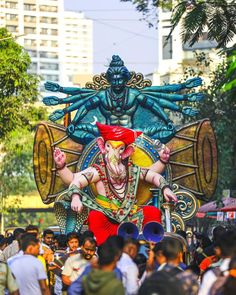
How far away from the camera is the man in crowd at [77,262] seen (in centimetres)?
1627

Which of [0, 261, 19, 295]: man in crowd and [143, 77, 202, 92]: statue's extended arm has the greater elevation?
[143, 77, 202, 92]: statue's extended arm

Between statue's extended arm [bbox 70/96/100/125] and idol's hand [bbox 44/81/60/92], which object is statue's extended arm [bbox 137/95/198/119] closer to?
statue's extended arm [bbox 70/96/100/125]

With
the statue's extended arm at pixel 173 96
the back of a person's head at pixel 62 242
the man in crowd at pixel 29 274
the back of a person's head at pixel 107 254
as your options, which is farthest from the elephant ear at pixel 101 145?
the back of a person's head at pixel 107 254

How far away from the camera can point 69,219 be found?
27.8 meters

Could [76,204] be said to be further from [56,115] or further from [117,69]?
[117,69]

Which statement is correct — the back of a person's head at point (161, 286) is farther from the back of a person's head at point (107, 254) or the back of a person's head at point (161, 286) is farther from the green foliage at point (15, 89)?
the green foliage at point (15, 89)

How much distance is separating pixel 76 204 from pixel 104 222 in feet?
2.31

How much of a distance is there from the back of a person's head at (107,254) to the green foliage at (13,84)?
26359 millimetres

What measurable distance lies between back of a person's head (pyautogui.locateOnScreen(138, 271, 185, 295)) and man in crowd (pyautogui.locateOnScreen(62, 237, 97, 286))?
5.33m

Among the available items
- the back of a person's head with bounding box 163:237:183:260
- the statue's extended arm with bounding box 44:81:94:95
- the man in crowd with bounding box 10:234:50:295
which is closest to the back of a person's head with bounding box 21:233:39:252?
the man in crowd with bounding box 10:234:50:295

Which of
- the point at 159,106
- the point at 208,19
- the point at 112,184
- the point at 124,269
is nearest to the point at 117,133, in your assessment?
the point at 112,184

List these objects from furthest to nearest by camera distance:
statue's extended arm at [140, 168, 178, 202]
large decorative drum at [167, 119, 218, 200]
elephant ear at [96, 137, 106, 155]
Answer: large decorative drum at [167, 119, 218, 200]
statue's extended arm at [140, 168, 178, 202]
elephant ear at [96, 137, 106, 155]

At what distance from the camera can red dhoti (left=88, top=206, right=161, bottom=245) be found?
2670 cm

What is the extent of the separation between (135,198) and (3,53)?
42.6 feet
